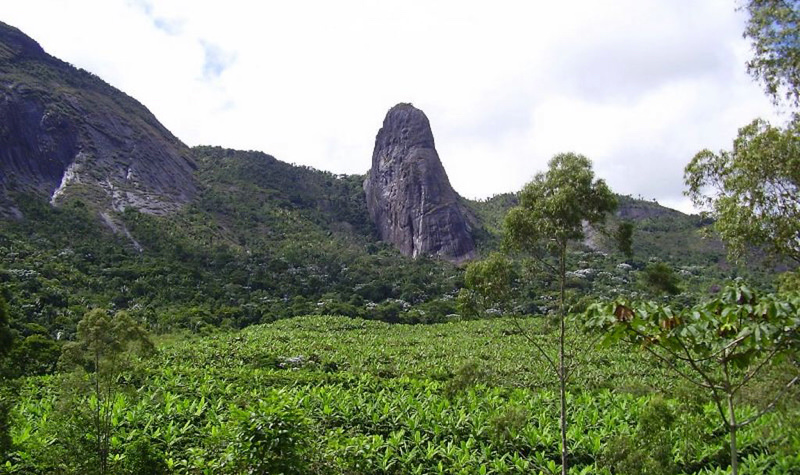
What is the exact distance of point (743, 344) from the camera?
3820 millimetres

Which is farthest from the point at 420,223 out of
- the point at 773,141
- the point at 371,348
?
the point at 773,141

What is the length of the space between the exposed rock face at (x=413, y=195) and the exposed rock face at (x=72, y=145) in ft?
118

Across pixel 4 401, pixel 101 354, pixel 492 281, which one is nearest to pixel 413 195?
pixel 492 281

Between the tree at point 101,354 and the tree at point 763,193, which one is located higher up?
the tree at point 763,193

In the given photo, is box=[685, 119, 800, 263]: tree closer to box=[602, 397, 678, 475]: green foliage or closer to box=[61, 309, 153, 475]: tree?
box=[602, 397, 678, 475]: green foliage

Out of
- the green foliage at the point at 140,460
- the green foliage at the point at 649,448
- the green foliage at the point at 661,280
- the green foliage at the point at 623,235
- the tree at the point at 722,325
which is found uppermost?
the green foliage at the point at 623,235

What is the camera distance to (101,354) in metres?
7.60

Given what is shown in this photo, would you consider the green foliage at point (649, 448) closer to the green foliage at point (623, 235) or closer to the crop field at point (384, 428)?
the crop field at point (384, 428)

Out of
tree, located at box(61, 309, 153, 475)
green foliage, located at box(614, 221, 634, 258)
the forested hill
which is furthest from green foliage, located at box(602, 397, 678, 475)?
the forested hill

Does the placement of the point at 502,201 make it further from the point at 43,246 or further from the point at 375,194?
the point at 43,246

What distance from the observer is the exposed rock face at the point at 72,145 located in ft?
209

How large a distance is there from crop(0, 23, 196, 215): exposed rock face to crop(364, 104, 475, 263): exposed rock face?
118 ft

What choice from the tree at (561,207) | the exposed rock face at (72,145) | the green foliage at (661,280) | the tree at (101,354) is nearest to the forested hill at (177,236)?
the exposed rock face at (72,145)

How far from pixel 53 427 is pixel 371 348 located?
16.5m
